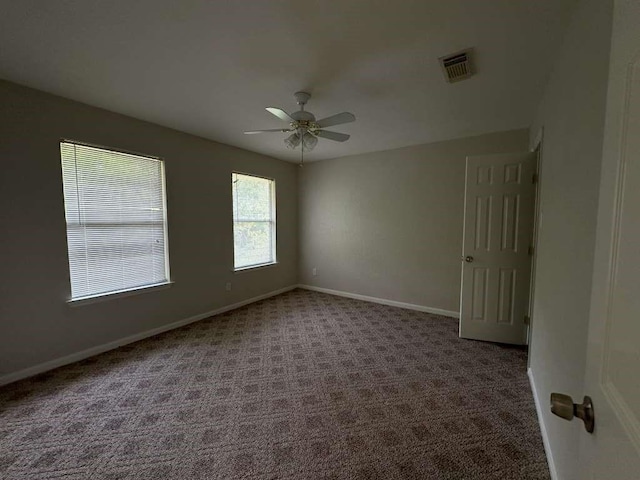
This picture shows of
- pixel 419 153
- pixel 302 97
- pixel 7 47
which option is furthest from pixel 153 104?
pixel 419 153

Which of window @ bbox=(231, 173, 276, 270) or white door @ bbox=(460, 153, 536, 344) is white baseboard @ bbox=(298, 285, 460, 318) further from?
window @ bbox=(231, 173, 276, 270)

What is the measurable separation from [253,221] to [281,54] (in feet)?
9.90

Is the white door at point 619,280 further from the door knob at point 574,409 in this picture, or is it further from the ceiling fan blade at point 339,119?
the ceiling fan blade at point 339,119

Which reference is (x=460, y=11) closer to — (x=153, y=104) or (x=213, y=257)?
(x=153, y=104)

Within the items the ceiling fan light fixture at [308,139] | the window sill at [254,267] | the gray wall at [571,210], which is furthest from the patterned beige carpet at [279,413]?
the ceiling fan light fixture at [308,139]

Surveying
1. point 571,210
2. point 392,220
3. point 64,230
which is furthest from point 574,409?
point 392,220

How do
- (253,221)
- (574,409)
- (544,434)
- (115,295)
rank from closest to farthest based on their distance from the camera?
(574,409) → (544,434) → (115,295) → (253,221)

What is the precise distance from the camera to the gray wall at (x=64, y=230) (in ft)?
7.47

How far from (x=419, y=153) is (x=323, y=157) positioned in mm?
1634

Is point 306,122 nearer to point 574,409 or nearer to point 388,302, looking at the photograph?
point 574,409

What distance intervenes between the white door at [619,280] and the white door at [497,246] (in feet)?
8.76

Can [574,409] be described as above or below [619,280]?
below

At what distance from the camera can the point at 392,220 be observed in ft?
14.3

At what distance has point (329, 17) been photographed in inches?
60.9
